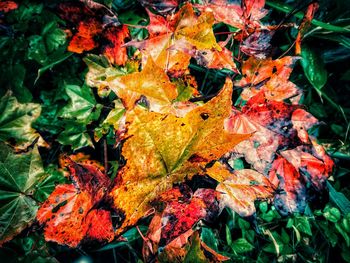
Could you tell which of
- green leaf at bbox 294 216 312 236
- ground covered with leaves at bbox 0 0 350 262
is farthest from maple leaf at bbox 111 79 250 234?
green leaf at bbox 294 216 312 236

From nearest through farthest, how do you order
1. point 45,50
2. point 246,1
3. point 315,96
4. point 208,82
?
point 246,1 → point 45,50 → point 208,82 → point 315,96

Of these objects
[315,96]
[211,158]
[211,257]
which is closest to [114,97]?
[211,158]

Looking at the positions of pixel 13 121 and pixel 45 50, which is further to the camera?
pixel 45 50

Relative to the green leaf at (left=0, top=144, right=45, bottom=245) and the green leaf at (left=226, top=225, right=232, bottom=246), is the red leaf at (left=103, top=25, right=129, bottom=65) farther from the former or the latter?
the green leaf at (left=226, top=225, right=232, bottom=246)

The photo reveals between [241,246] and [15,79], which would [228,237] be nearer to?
[241,246]

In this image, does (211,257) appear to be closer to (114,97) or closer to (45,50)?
(114,97)

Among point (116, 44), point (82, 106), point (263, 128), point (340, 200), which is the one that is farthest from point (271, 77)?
point (340, 200)
